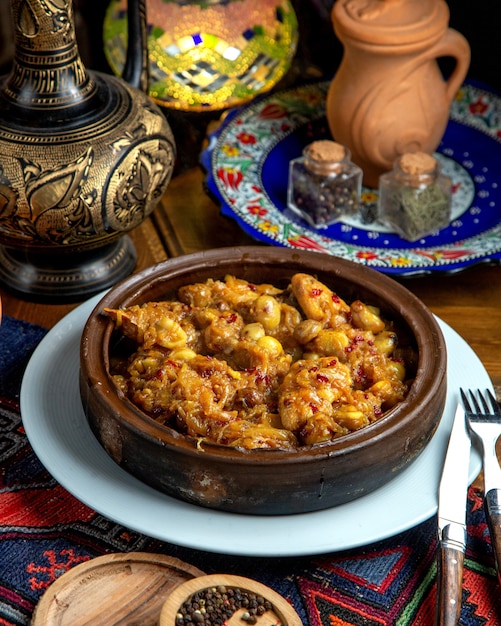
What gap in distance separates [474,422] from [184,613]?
0.69 m

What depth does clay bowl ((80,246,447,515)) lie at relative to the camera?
1520 millimetres

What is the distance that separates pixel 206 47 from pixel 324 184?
2.90ft

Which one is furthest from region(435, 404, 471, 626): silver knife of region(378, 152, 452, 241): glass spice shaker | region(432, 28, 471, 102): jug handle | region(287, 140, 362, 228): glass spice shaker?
region(432, 28, 471, 102): jug handle

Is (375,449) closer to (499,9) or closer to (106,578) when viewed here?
(106,578)

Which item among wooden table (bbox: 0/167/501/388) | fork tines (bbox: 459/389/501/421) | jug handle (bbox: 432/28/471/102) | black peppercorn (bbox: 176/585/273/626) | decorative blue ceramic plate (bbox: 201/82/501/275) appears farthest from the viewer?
jug handle (bbox: 432/28/471/102)

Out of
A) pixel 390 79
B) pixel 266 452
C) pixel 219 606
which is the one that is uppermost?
pixel 390 79

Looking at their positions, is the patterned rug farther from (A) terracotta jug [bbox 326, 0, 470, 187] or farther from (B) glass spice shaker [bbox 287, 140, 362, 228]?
(A) terracotta jug [bbox 326, 0, 470, 187]

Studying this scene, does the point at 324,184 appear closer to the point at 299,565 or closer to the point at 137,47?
the point at 137,47

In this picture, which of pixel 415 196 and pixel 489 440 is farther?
pixel 415 196

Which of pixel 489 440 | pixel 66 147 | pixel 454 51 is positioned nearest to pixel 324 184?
pixel 454 51

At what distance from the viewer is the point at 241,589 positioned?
4.88 ft

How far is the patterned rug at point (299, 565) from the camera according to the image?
1.56 meters

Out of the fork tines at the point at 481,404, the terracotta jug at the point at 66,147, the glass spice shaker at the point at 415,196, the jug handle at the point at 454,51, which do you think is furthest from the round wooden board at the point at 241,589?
the jug handle at the point at 454,51

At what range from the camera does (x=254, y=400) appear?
171cm
